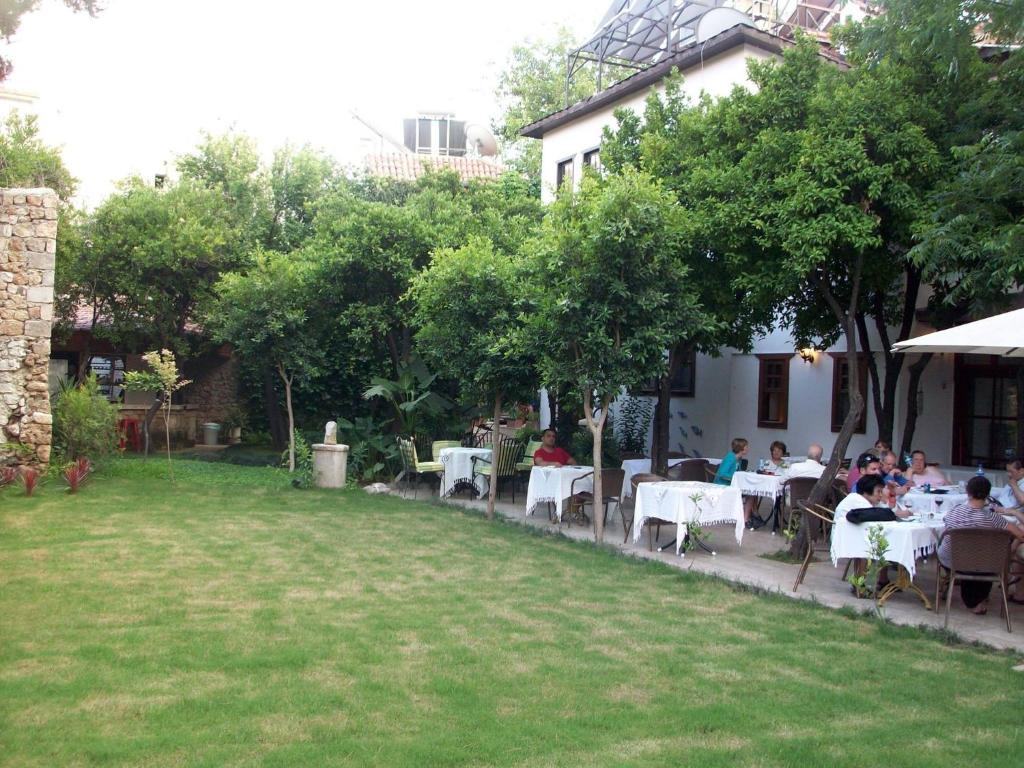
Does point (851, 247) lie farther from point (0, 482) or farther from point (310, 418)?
point (310, 418)

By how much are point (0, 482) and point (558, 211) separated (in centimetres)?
1022

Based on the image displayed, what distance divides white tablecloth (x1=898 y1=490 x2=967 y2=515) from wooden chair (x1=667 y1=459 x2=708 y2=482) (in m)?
4.67

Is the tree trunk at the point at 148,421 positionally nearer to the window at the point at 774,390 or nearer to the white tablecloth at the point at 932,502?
the window at the point at 774,390

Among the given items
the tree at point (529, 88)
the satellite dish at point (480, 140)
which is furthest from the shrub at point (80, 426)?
the tree at point (529, 88)

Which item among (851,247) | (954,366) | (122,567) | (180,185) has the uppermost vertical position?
(180,185)

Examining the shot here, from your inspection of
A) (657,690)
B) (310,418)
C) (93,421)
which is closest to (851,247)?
(657,690)

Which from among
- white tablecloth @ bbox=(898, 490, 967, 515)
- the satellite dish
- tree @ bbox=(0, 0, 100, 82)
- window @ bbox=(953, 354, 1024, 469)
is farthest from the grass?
the satellite dish

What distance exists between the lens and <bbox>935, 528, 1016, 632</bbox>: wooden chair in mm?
7977

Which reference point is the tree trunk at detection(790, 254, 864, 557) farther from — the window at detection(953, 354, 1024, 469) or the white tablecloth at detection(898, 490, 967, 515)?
the window at detection(953, 354, 1024, 469)

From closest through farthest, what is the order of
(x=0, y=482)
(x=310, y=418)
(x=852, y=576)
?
(x=852, y=576) → (x=0, y=482) → (x=310, y=418)

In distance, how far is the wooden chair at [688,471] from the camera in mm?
14839

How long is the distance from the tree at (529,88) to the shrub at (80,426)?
1037 inches

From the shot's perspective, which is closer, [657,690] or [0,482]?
[657,690]

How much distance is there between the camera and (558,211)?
11883mm
